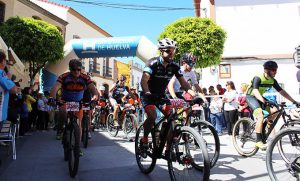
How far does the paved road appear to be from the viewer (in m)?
4.93

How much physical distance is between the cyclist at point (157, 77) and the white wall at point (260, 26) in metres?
22.2

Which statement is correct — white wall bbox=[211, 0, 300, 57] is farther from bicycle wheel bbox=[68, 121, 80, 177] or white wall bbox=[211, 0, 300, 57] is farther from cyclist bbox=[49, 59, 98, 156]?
bicycle wheel bbox=[68, 121, 80, 177]

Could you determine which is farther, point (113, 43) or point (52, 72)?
point (52, 72)

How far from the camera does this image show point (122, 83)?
10.2 m

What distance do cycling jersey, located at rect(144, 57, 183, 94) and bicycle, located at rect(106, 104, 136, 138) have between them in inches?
171

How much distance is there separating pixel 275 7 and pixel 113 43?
16.3 m

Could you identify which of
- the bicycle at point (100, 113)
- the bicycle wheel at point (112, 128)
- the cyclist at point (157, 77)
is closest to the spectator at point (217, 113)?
the bicycle wheel at point (112, 128)

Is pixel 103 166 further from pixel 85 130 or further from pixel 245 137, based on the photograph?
pixel 245 137

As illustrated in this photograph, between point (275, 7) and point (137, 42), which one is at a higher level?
point (275, 7)

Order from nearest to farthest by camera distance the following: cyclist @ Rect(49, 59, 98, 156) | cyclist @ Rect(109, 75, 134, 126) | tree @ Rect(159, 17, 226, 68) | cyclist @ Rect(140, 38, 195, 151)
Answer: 1. cyclist @ Rect(140, 38, 195, 151)
2. cyclist @ Rect(49, 59, 98, 156)
3. cyclist @ Rect(109, 75, 134, 126)
4. tree @ Rect(159, 17, 226, 68)

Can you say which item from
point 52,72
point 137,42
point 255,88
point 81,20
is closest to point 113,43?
point 137,42

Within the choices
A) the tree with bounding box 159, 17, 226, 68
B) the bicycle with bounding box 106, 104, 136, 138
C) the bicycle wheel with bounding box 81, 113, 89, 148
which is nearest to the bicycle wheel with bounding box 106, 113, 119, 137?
the bicycle with bounding box 106, 104, 136, 138

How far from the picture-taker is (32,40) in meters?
16.7

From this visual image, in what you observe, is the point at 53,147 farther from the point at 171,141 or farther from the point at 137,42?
the point at 137,42
